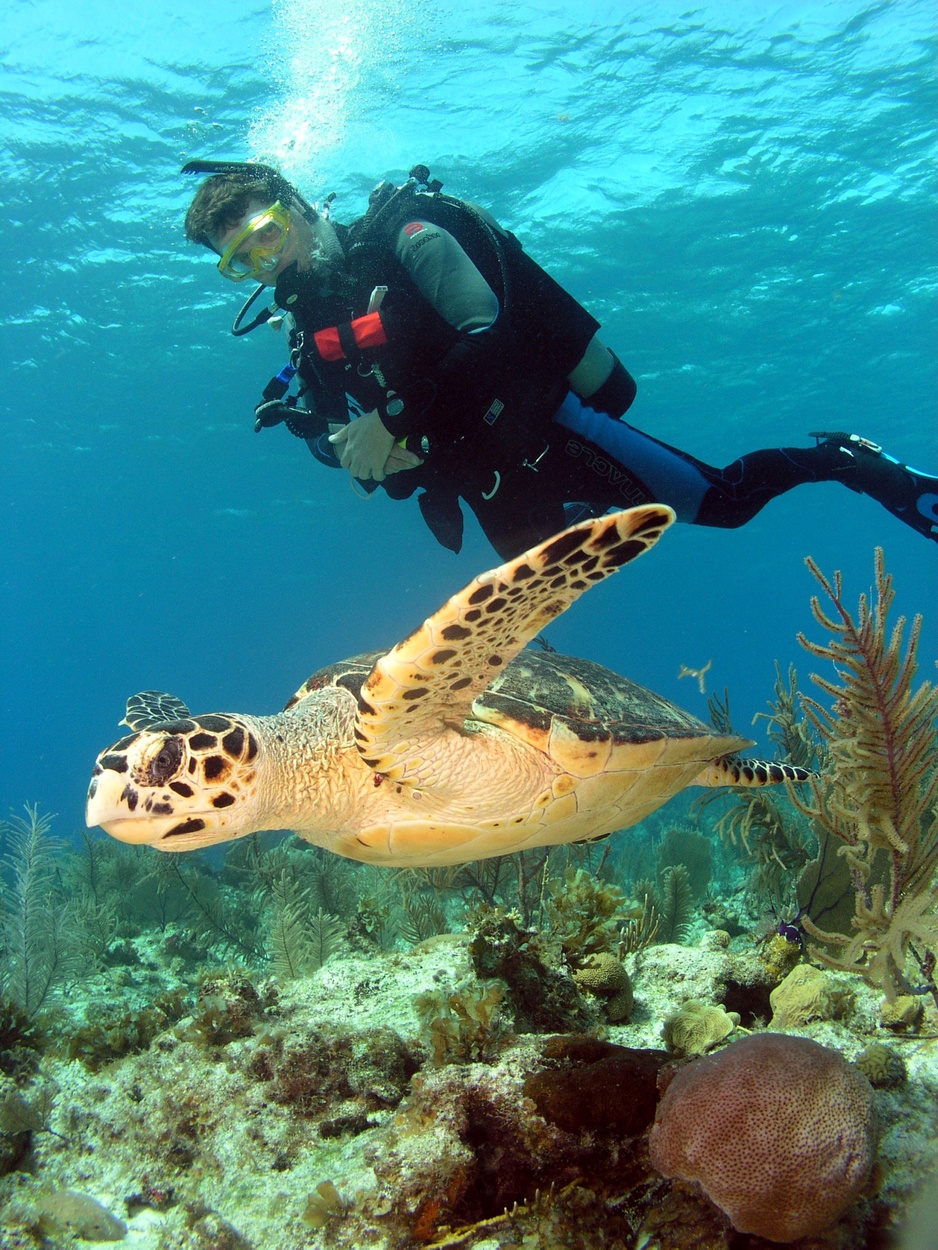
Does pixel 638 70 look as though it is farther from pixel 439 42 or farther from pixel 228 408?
pixel 228 408

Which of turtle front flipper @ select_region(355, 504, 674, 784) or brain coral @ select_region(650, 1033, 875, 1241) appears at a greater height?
turtle front flipper @ select_region(355, 504, 674, 784)

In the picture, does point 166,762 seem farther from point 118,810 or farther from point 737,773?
point 737,773

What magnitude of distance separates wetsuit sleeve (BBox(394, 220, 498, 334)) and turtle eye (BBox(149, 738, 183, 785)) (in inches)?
109

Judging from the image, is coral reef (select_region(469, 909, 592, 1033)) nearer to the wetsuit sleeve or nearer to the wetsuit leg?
the wetsuit leg

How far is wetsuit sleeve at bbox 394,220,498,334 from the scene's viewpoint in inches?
145

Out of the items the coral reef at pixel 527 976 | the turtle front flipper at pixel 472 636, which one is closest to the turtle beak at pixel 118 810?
the turtle front flipper at pixel 472 636

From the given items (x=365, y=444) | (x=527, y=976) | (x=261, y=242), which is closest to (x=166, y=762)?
(x=527, y=976)

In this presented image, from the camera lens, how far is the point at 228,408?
76.2ft

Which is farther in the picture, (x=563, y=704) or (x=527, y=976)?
(x=563, y=704)

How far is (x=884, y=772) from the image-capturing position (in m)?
2.28

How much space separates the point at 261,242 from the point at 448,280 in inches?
60.9

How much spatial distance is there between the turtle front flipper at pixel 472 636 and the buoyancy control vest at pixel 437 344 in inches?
81.7

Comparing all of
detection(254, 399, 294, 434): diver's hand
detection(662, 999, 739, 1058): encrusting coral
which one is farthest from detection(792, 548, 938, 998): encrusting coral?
detection(254, 399, 294, 434): diver's hand

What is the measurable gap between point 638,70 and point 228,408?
54.7 ft
